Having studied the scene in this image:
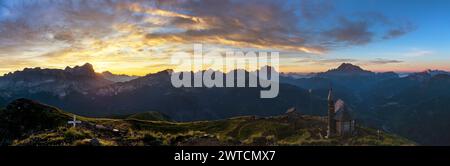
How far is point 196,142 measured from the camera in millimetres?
29906

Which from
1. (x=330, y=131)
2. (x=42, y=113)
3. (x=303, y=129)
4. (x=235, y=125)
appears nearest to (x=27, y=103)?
(x=42, y=113)
